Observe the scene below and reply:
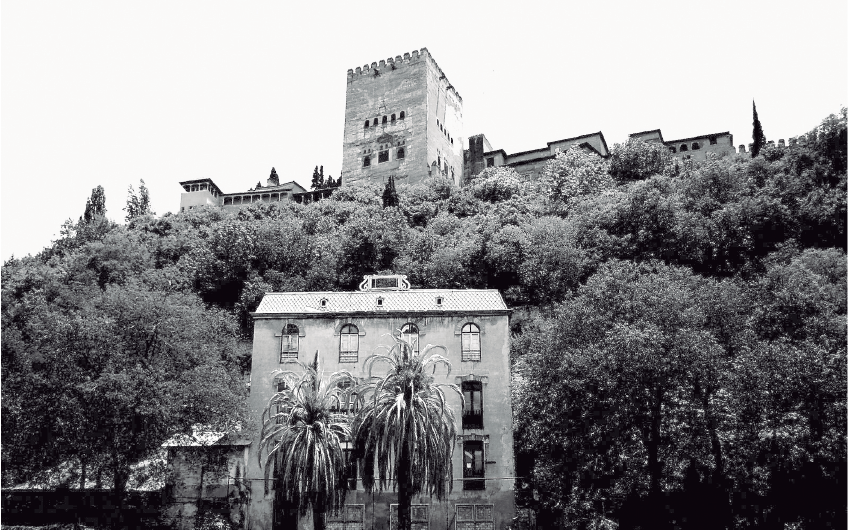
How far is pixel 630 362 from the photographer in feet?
107

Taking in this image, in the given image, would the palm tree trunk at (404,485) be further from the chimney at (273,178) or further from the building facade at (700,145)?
the chimney at (273,178)

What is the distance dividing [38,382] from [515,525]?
23118 mm

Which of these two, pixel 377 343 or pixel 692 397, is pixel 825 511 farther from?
pixel 377 343

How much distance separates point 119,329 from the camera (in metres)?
37.9

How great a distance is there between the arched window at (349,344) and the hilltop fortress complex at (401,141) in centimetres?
5330

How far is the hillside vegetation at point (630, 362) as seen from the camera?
3102 cm

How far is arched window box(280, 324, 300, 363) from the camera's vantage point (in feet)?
122

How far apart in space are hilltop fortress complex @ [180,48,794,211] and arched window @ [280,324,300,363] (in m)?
53.5

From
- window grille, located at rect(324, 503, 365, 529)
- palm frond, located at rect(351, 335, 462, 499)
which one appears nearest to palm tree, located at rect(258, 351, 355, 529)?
palm frond, located at rect(351, 335, 462, 499)

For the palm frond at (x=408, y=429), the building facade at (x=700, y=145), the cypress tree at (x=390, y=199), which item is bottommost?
the palm frond at (x=408, y=429)

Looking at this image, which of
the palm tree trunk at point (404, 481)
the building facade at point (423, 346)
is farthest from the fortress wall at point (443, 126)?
the palm tree trunk at point (404, 481)

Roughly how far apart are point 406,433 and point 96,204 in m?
72.6

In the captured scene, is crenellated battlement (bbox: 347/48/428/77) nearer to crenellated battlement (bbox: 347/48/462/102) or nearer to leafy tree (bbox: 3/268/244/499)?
crenellated battlement (bbox: 347/48/462/102)

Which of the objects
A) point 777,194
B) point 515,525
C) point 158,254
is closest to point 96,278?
point 158,254
